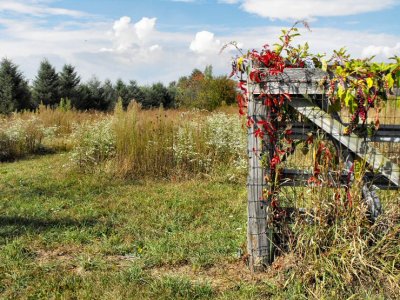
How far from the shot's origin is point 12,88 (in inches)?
949

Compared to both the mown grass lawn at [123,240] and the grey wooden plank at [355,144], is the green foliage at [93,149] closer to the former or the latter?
the mown grass lawn at [123,240]

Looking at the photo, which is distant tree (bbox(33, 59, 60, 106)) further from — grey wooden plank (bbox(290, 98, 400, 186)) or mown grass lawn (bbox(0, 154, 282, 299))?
grey wooden plank (bbox(290, 98, 400, 186))

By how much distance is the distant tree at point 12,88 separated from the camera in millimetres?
23631

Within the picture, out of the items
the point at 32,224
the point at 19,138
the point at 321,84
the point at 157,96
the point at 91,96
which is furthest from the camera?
the point at 157,96

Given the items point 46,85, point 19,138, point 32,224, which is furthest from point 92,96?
point 32,224

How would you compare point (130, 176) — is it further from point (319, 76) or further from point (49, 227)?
point (319, 76)

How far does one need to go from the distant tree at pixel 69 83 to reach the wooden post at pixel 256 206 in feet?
85.4

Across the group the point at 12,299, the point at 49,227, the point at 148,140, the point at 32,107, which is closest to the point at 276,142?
the point at 12,299

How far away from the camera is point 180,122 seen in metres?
8.37

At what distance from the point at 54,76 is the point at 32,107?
276 centimetres

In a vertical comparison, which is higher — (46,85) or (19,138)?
(46,85)

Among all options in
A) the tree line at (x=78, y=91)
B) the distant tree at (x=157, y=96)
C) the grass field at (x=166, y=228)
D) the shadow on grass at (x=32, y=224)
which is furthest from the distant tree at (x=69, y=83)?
the shadow on grass at (x=32, y=224)

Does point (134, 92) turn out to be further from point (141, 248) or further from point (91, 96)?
point (141, 248)

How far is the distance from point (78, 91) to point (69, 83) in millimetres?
783
